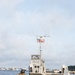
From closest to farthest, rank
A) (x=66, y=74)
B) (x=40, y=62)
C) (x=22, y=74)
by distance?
(x=22, y=74) → (x=66, y=74) → (x=40, y=62)

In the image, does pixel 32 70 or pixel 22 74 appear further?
pixel 32 70

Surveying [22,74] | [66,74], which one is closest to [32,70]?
[66,74]

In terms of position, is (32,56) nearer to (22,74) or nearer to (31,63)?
(31,63)

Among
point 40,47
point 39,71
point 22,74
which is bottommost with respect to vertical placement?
point 22,74

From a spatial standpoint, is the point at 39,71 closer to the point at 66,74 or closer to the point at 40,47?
the point at 40,47

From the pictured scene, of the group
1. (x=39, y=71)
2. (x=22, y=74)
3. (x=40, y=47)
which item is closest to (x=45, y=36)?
(x=40, y=47)

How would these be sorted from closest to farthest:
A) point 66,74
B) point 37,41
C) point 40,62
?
1. point 66,74
2. point 37,41
3. point 40,62

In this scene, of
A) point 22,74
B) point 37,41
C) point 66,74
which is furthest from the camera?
point 37,41

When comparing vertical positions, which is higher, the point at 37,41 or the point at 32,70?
the point at 37,41

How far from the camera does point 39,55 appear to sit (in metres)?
76.4

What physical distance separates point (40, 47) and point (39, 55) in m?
2.03

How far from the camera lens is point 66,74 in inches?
2133

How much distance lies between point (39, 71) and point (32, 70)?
1.77 metres

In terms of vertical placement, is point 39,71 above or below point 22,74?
above
